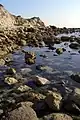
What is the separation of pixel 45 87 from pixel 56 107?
14.3 feet

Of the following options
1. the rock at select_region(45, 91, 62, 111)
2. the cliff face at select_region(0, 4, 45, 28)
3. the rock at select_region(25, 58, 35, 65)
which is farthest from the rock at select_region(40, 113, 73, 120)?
the cliff face at select_region(0, 4, 45, 28)

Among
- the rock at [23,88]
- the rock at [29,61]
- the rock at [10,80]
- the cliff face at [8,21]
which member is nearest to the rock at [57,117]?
the rock at [23,88]

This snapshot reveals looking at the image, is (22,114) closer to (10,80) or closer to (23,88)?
(23,88)

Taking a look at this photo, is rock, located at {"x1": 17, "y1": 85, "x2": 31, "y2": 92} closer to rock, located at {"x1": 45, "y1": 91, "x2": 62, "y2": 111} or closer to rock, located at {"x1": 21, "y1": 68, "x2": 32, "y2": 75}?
rock, located at {"x1": 45, "y1": 91, "x2": 62, "y2": 111}

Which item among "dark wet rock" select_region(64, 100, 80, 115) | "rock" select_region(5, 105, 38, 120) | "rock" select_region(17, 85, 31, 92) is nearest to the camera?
"rock" select_region(5, 105, 38, 120)

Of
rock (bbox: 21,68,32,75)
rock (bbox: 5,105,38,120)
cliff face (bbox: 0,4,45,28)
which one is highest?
cliff face (bbox: 0,4,45,28)

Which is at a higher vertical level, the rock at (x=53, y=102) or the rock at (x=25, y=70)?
the rock at (x=53, y=102)

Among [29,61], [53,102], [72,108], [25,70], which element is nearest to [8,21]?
[29,61]

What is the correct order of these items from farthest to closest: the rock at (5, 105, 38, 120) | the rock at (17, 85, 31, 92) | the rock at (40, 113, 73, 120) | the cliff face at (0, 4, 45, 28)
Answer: the cliff face at (0, 4, 45, 28)
the rock at (17, 85, 31, 92)
the rock at (40, 113, 73, 120)
the rock at (5, 105, 38, 120)

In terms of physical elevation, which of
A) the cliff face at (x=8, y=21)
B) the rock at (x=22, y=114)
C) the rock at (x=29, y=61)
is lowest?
the rock at (x=29, y=61)

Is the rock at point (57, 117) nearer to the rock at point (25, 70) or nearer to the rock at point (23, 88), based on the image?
the rock at point (23, 88)

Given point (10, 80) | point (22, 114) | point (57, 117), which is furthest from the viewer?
point (10, 80)

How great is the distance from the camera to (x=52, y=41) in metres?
47.6

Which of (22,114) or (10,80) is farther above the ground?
(22,114)
